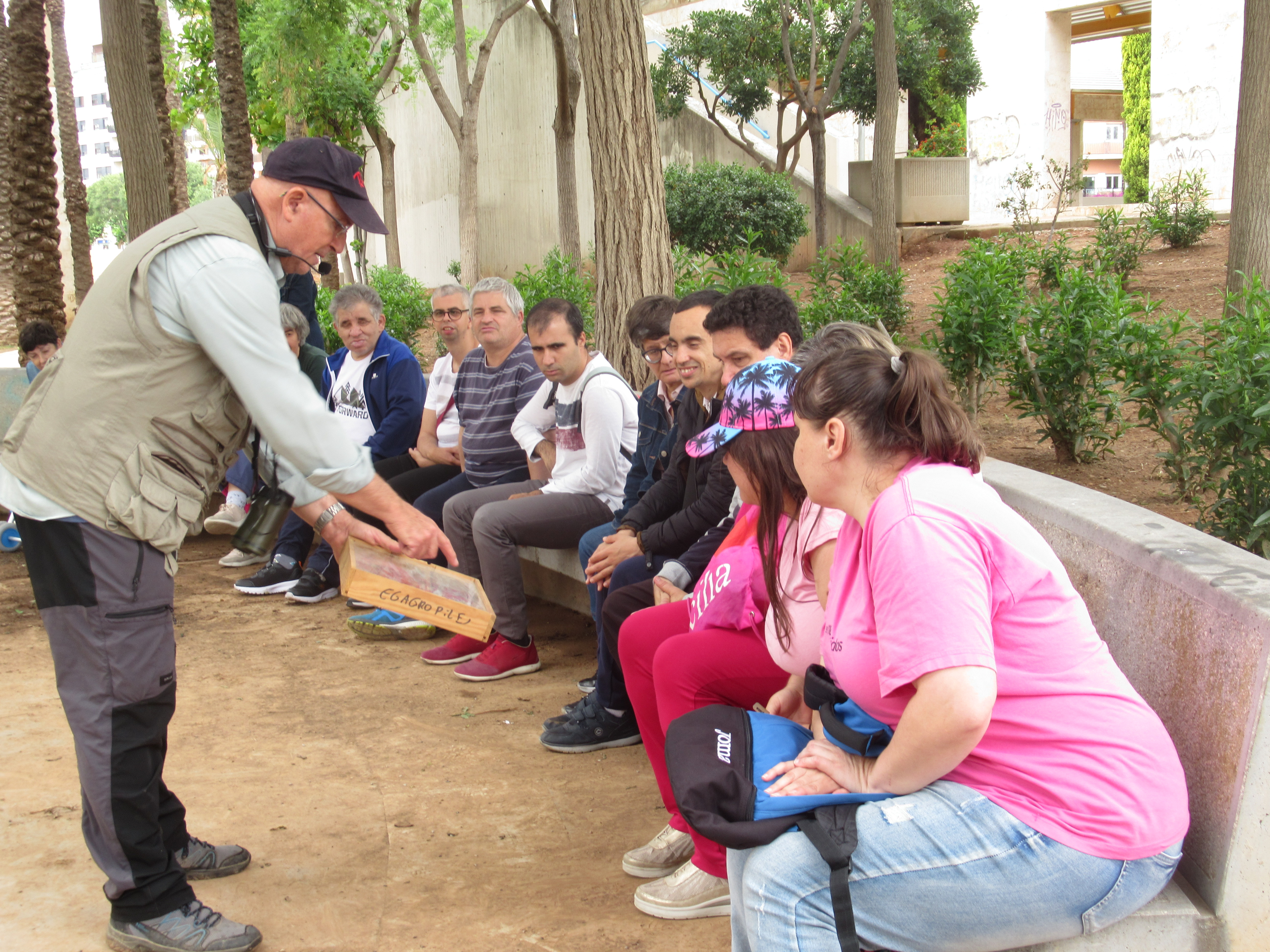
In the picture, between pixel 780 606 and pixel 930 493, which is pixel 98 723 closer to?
pixel 780 606

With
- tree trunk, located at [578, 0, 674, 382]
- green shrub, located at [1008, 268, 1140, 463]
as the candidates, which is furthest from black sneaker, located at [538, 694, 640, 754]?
green shrub, located at [1008, 268, 1140, 463]

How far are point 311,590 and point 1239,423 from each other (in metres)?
4.62

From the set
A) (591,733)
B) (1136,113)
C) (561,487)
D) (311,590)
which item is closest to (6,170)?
(311,590)

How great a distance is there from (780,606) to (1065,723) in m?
0.85

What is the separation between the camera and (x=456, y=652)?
16.7 ft

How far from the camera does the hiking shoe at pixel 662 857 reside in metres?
3.05

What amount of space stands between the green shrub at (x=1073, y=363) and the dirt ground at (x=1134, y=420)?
0.18 meters

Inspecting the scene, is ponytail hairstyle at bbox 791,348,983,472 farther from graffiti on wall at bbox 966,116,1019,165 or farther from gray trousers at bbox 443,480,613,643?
graffiti on wall at bbox 966,116,1019,165

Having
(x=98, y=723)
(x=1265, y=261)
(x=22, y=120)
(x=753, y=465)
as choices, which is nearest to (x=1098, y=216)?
(x=1265, y=261)

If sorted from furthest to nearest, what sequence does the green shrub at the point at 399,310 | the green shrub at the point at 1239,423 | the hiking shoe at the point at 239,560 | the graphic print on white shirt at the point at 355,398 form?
the green shrub at the point at 399,310, the hiking shoe at the point at 239,560, the graphic print on white shirt at the point at 355,398, the green shrub at the point at 1239,423

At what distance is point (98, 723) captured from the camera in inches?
103

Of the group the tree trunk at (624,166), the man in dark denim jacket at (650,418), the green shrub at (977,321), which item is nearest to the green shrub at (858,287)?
the green shrub at (977,321)

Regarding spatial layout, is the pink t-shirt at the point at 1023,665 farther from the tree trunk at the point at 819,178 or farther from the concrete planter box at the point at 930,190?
the concrete planter box at the point at 930,190

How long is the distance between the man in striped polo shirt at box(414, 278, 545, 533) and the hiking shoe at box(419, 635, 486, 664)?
71 cm
